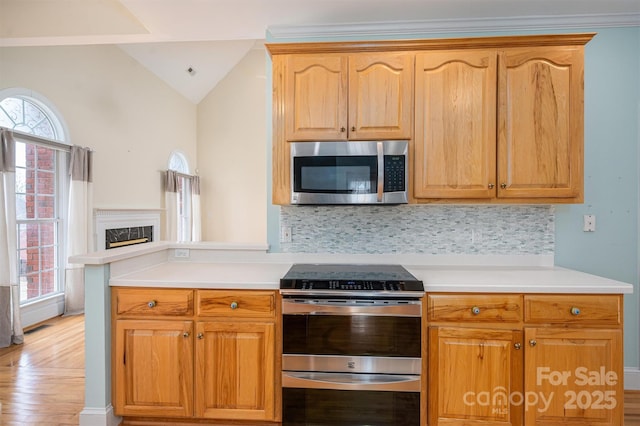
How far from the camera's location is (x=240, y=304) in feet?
6.03

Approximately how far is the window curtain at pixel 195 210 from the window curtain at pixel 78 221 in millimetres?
2598

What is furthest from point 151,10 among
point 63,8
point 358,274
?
point 358,274

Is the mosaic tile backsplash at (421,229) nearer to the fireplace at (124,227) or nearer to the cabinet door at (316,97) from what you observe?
the cabinet door at (316,97)

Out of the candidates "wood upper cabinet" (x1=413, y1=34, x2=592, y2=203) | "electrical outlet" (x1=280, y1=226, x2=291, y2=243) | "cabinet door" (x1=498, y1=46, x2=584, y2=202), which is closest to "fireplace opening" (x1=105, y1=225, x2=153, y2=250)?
"electrical outlet" (x1=280, y1=226, x2=291, y2=243)

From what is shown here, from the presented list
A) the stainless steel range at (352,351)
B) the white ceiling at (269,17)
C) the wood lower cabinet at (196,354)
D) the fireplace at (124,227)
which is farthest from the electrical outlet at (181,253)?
the fireplace at (124,227)

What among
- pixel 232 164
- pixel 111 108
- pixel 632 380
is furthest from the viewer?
pixel 232 164

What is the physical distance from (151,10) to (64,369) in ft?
9.10

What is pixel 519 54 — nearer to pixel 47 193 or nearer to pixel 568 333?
pixel 568 333

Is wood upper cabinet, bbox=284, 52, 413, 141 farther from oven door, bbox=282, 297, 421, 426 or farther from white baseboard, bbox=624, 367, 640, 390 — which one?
white baseboard, bbox=624, 367, 640, 390

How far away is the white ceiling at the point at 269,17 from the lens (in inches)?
87.0

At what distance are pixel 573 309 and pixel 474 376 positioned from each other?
611mm

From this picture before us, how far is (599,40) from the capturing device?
233 centimetres

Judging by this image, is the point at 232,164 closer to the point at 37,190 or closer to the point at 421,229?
the point at 37,190

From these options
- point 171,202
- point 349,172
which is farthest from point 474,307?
point 171,202
